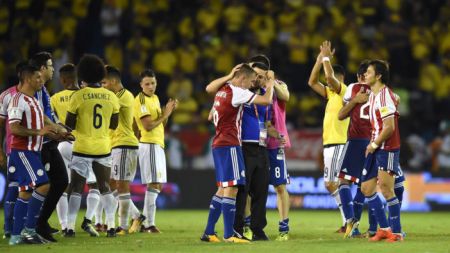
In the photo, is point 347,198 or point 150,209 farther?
point 150,209

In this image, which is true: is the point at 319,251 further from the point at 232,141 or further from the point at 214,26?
the point at 214,26

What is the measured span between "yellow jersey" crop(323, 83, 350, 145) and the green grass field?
164 cm

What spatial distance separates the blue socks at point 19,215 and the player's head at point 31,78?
1645 mm

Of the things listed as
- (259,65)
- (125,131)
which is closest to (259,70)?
(259,65)

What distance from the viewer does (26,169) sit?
13.9 metres

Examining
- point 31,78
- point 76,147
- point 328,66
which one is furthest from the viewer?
point 328,66

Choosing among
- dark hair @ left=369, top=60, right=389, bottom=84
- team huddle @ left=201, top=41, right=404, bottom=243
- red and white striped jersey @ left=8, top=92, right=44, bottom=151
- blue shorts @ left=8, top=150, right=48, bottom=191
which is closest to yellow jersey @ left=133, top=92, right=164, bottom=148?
team huddle @ left=201, top=41, right=404, bottom=243

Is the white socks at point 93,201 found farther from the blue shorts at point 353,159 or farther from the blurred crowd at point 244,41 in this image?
the blurred crowd at point 244,41

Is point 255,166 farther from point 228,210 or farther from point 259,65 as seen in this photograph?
point 259,65

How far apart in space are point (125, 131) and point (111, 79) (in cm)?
93

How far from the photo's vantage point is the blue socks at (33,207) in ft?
47.1

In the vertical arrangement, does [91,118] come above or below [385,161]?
above

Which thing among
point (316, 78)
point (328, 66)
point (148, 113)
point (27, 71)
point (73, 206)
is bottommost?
point (73, 206)

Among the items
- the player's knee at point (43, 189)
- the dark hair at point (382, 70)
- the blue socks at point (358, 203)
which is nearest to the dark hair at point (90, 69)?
the player's knee at point (43, 189)
